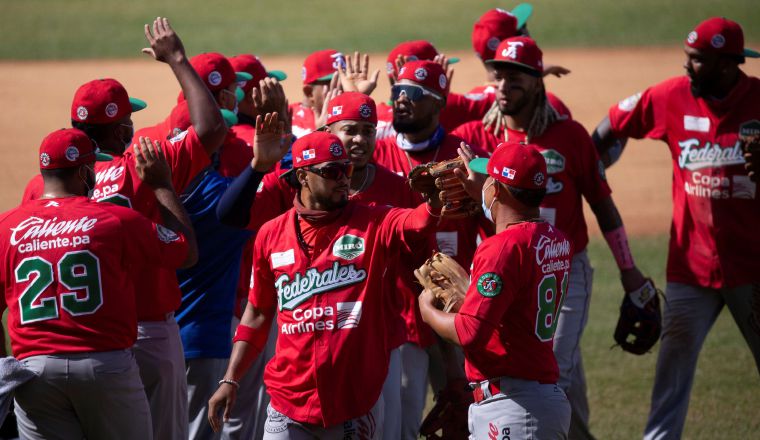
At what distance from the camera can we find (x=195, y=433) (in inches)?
268

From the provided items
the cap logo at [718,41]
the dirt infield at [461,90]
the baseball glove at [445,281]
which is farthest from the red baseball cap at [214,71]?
the dirt infield at [461,90]

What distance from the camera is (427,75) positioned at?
7078mm

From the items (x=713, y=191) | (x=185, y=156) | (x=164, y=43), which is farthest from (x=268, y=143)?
(x=713, y=191)

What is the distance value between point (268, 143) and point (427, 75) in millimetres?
1548

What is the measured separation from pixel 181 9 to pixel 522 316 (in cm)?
2623

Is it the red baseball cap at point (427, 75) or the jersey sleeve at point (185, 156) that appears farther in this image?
the red baseball cap at point (427, 75)

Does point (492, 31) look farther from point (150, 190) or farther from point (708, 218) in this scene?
point (150, 190)

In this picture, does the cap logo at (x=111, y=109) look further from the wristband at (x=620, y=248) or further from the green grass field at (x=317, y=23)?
the green grass field at (x=317, y=23)

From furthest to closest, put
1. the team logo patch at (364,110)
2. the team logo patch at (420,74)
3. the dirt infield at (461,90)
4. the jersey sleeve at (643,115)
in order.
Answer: the dirt infield at (461,90)
the jersey sleeve at (643,115)
the team logo patch at (420,74)
the team logo patch at (364,110)

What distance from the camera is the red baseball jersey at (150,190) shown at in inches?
234

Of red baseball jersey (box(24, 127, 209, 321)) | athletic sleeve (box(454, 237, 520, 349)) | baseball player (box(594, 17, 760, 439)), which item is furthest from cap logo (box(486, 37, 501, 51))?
athletic sleeve (box(454, 237, 520, 349))

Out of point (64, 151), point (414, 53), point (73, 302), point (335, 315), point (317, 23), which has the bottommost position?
point (317, 23)

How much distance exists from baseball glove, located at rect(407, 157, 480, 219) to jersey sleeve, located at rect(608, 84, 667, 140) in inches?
123

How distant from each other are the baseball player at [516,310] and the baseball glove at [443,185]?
0.16 metres
